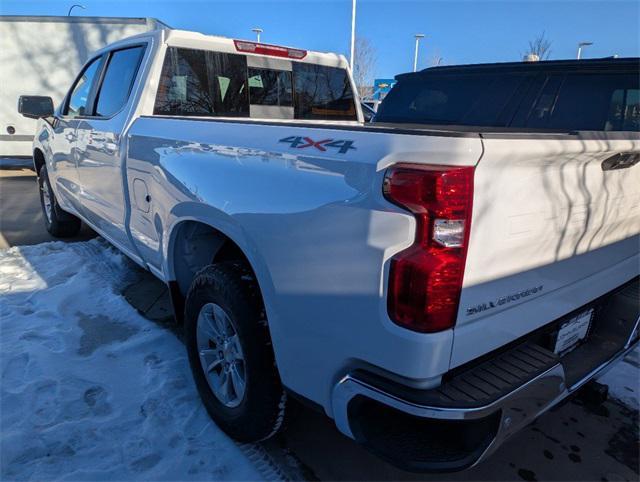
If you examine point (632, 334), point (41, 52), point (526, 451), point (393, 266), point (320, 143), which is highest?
point (41, 52)

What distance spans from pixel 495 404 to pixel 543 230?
0.63 metres

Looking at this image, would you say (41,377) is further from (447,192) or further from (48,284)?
(447,192)

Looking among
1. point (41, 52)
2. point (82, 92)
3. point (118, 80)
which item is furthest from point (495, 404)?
point (41, 52)

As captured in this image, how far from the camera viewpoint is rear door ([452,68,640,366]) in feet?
4.64

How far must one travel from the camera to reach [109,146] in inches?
129

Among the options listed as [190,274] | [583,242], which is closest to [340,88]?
[190,274]

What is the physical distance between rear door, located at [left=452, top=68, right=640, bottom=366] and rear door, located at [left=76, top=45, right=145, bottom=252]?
2578 millimetres

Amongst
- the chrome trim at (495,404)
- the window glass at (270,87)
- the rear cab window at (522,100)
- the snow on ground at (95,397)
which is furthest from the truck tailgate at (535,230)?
the window glass at (270,87)

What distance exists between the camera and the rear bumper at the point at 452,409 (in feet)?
4.64

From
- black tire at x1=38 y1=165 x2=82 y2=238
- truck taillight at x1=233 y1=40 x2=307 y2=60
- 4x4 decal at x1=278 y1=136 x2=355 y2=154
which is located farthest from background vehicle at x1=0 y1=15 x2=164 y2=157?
4x4 decal at x1=278 y1=136 x2=355 y2=154

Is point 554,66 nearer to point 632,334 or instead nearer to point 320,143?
point 632,334

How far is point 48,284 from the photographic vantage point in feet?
13.3

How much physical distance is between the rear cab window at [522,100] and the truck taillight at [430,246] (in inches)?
111

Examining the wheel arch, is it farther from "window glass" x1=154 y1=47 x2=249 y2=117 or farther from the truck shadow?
"window glass" x1=154 y1=47 x2=249 y2=117
